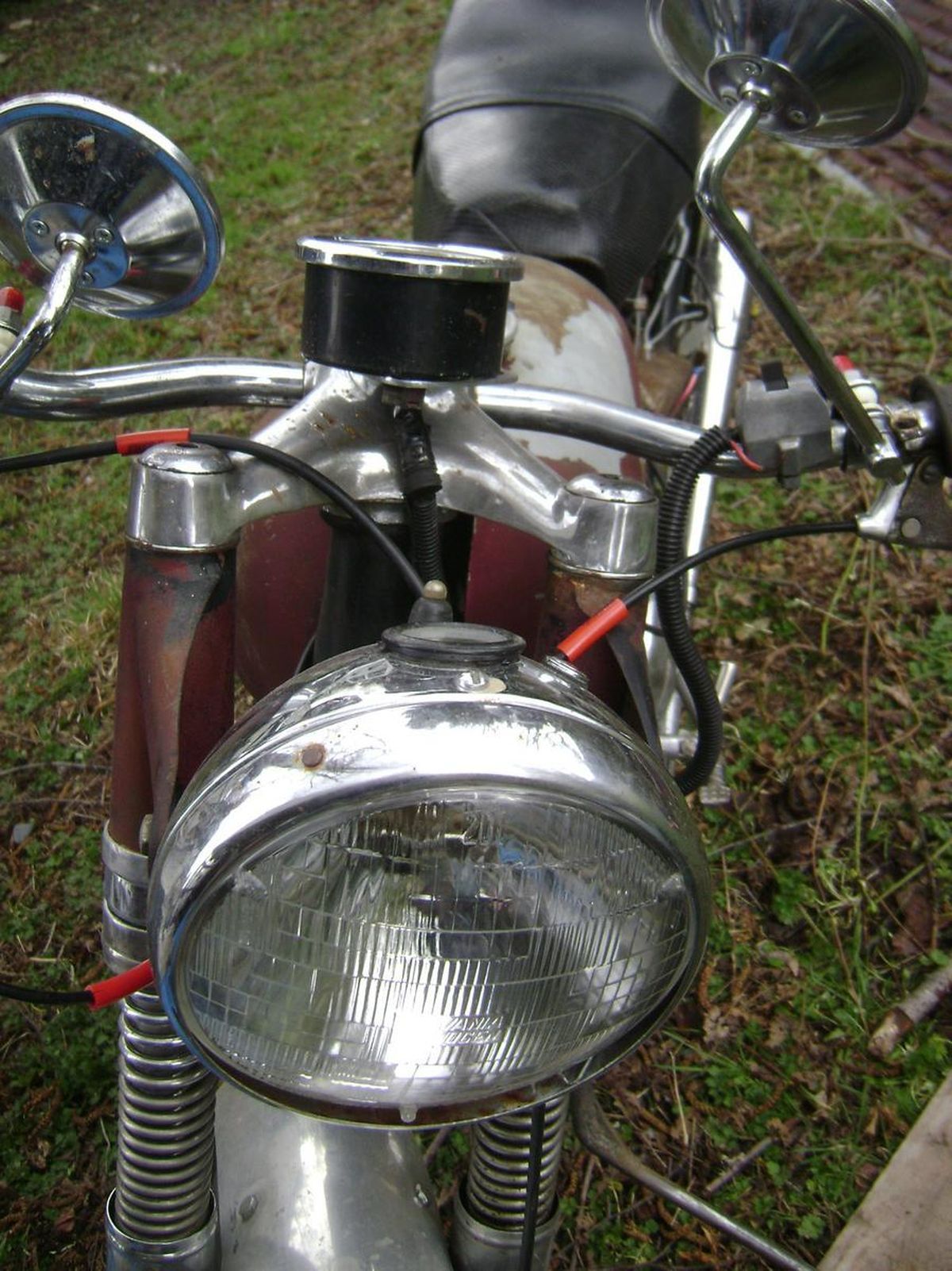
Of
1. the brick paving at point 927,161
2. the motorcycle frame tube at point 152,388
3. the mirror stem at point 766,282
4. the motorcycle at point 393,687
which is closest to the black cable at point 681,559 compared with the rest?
the motorcycle at point 393,687

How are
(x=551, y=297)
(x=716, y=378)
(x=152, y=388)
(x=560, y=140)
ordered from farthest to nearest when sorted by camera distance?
(x=716, y=378) → (x=560, y=140) → (x=551, y=297) → (x=152, y=388)

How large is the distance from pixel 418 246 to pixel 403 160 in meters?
3.91

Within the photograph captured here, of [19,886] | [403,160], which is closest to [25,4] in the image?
[403,160]

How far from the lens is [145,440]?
2.84 feet

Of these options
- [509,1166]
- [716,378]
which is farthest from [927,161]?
[509,1166]

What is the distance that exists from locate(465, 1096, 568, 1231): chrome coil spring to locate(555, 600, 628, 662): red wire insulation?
36 centimetres

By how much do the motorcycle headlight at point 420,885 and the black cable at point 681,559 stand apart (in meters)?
0.26

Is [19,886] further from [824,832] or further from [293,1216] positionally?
[824,832]

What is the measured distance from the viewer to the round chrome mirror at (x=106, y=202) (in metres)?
0.77

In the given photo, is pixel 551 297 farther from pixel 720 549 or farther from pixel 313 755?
pixel 313 755

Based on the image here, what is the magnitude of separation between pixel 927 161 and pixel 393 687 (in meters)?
4.35

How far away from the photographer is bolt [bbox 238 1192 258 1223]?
3.04 ft

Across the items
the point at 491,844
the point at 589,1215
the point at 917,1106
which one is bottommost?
the point at 589,1215

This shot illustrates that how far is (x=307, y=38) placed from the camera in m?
5.78
